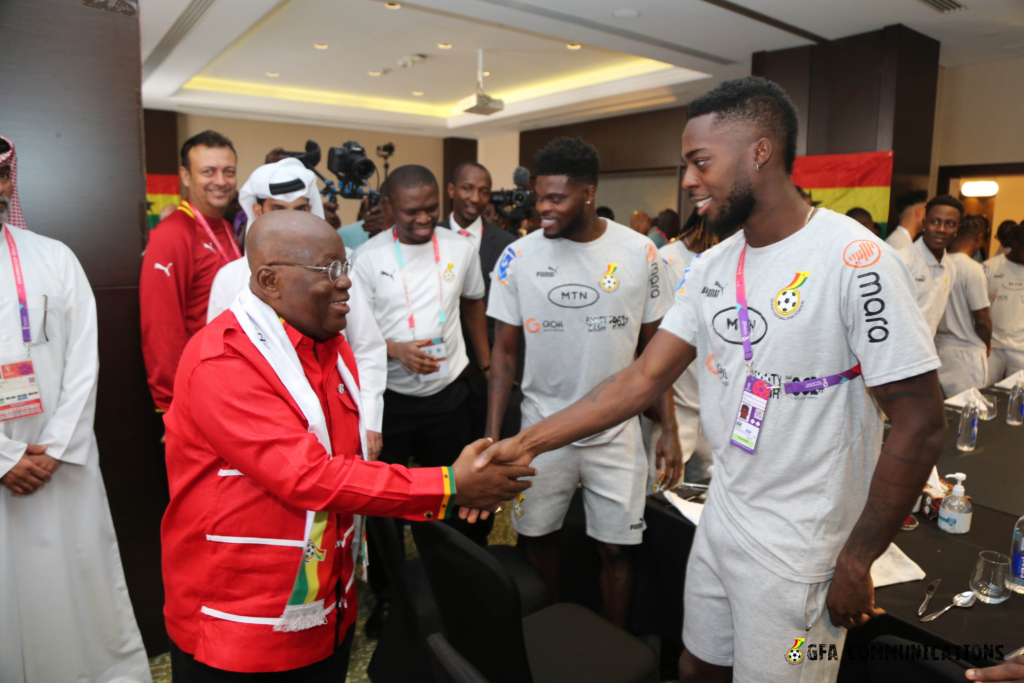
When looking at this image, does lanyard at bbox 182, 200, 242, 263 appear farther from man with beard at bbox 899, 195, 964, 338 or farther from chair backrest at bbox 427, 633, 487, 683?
man with beard at bbox 899, 195, 964, 338

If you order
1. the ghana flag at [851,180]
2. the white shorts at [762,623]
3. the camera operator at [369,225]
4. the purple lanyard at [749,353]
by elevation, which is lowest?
the white shorts at [762,623]

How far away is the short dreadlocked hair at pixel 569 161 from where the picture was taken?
230 cm

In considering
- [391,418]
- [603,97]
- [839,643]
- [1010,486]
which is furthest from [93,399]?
[603,97]

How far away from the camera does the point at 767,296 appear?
4.61ft

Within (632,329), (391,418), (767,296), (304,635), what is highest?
(767,296)

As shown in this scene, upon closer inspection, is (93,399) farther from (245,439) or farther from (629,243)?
(629,243)

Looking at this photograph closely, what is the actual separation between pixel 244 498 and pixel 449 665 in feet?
2.19

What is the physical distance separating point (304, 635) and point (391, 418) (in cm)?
138

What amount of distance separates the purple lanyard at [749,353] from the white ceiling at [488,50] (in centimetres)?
448

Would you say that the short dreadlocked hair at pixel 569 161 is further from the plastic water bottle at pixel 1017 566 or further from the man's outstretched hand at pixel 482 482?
the plastic water bottle at pixel 1017 566

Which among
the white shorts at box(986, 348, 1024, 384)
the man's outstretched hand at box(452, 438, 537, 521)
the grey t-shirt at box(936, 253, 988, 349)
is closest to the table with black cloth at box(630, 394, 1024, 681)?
the man's outstretched hand at box(452, 438, 537, 521)

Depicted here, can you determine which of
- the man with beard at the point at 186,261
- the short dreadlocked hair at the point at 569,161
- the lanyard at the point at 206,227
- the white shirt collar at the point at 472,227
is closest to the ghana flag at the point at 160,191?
the white shirt collar at the point at 472,227

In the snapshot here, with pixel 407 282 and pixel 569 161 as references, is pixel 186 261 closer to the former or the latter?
pixel 407 282

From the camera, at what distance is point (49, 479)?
195 cm
